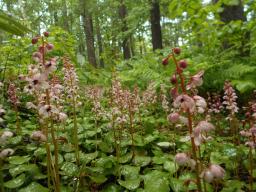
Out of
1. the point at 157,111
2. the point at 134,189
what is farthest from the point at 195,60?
the point at 134,189

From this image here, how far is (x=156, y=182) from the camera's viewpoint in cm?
→ 233

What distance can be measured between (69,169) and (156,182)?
784mm

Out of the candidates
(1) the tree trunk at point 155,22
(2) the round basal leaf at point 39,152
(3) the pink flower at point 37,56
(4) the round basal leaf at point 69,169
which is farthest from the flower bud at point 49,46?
(1) the tree trunk at point 155,22

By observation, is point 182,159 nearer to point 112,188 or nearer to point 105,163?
point 112,188

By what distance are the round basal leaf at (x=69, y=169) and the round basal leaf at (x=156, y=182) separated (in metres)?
0.63

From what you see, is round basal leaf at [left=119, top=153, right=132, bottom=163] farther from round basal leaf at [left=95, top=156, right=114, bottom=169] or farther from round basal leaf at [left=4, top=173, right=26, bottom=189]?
round basal leaf at [left=4, top=173, right=26, bottom=189]

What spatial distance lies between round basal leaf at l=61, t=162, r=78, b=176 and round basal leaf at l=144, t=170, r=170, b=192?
2.05 feet

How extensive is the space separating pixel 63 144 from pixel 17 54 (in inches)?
143

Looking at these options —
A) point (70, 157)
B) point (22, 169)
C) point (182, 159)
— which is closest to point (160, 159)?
point (70, 157)

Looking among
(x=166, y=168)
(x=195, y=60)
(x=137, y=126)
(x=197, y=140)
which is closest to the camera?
(x=197, y=140)

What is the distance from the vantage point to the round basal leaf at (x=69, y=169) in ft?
8.21

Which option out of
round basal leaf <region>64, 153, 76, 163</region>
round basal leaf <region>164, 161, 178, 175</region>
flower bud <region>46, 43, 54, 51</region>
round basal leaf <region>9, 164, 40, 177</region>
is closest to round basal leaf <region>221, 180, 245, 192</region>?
round basal leaf <region>164, 161, 178, 175</region>

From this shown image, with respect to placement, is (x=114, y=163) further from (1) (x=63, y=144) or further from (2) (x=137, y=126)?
(2) (x=137, y=126)

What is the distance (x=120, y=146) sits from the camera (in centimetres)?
320
